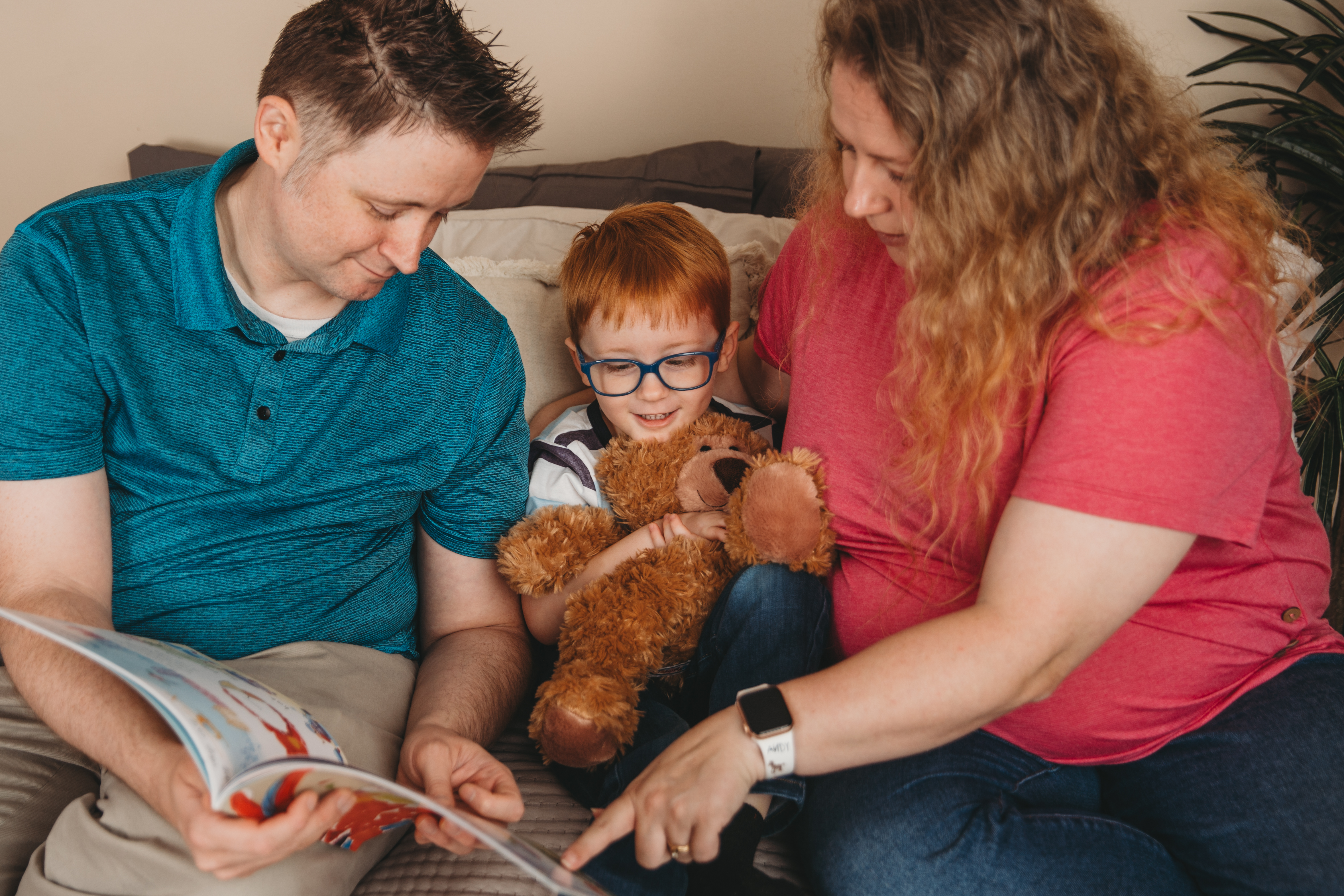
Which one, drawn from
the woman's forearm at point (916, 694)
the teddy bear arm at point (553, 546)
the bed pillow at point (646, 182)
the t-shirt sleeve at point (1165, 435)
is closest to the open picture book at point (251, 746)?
the woman's forearm at point (916, 694)

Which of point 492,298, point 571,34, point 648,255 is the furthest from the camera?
point 571,34

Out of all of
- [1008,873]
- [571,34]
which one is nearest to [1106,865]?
[1008,873]

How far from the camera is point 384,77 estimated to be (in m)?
1.06

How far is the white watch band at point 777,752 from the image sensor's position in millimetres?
901

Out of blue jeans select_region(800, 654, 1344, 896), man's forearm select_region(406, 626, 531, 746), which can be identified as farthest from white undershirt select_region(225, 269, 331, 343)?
blue jeans select_region(800, 654, 1344, 896)

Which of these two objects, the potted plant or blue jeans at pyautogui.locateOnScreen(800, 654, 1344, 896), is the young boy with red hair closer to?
blue jeans at pyautogui.locateOnScreen(800, 654, 1344, 896)

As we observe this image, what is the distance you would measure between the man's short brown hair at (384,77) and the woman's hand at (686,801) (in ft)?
2.56

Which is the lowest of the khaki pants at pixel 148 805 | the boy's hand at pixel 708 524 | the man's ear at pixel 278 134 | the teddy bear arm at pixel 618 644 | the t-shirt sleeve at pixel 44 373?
the khaki pants at pixel 148 805

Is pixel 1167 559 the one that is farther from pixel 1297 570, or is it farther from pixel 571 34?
pixel 571 34

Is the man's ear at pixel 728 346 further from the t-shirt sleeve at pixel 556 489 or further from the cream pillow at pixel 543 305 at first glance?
the t-shirt sleeve at pixel 556 489

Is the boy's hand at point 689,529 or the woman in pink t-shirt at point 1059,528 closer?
the woman in pink t-shirt at point 1059,528

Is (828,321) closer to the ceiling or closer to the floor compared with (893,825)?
closer to the ceiling

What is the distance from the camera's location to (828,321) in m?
1.28

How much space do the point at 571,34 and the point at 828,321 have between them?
1.50m
